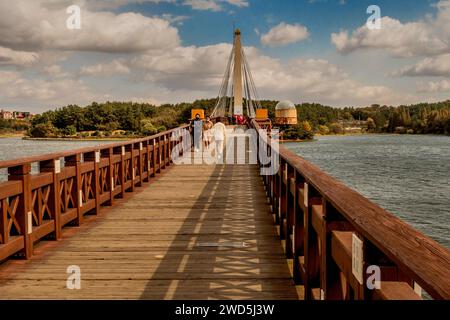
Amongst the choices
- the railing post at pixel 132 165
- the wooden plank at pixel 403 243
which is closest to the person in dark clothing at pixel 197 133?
the railing post at pixel 132 165

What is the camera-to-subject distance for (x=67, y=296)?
358 centimetres

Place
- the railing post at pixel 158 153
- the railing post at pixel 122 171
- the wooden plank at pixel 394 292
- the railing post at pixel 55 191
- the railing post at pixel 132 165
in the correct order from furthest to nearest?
the railing post at pixel 158 153, the railing post at pixel 132 165, the railing post at pixel 122 171, the railing post at pixel 55 191, the wooden plank at pixel 394 292

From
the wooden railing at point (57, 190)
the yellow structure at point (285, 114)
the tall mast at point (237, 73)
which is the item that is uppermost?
the tall mast at point (237, 73)

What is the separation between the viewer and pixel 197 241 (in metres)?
5.25

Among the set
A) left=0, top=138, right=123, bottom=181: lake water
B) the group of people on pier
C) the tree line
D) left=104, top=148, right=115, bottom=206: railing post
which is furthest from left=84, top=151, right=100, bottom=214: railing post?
the tree line

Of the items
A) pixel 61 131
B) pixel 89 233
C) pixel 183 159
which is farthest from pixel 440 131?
pixel 89 233

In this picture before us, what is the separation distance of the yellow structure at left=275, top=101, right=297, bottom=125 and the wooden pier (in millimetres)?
26439

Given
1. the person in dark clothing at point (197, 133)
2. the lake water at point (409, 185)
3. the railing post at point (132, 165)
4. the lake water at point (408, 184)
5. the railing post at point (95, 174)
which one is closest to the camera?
the railing post at point (95, 174)

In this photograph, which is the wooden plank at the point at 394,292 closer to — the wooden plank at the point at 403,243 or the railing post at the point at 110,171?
the wooden plank at the point at 403,243

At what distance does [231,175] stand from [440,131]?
5237 inches

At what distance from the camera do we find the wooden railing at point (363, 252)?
4.05 ft

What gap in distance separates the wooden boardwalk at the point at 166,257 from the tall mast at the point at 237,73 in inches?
1244

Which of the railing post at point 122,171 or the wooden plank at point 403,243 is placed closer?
the wooden plank at point 403,243
